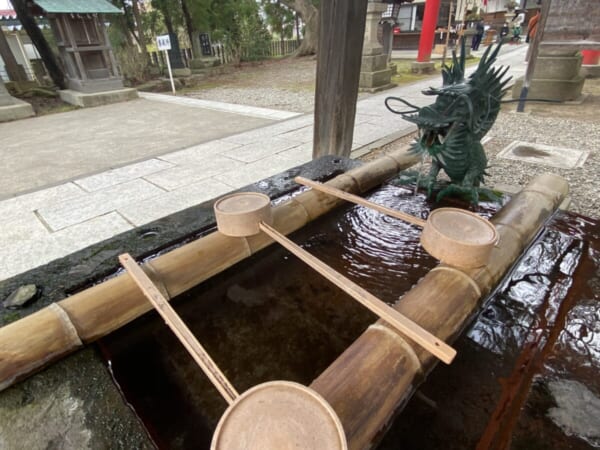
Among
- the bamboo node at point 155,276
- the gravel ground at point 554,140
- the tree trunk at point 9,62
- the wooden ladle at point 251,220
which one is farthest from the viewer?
the tree trunk at point 9,62

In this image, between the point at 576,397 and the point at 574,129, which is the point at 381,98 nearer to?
the point at 574,129

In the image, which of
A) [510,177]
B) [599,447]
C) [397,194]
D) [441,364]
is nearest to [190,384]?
[441,364]

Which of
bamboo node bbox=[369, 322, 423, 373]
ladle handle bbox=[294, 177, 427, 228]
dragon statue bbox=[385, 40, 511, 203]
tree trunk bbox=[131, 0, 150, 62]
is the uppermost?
tree trunk bbox=[131, 0, 150, 62]

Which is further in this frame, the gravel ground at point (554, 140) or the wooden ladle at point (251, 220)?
the gravel ground at point (554, 140)

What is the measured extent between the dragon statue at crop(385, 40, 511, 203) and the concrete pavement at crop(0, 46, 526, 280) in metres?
2.14

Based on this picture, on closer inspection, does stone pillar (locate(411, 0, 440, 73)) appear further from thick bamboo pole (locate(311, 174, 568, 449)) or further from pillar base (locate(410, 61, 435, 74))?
thick bamboo pole (locate(311, 174, 568, 449))

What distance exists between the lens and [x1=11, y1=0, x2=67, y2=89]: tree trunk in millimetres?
9172

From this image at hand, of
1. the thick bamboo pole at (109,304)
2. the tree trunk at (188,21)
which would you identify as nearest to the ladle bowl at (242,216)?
the thick bamboo pole at (109,304)

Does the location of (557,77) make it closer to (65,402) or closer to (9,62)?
(65,402)

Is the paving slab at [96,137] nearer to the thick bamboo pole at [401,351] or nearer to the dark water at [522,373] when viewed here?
the thick bamboo pole at [401,351]

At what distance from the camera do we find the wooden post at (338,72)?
288 cm

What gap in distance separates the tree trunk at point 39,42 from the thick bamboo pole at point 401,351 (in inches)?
486

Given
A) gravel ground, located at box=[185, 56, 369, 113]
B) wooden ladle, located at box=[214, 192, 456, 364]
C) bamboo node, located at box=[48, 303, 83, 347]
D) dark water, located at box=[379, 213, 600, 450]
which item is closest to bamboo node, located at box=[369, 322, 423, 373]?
wooden ladle, located at box=[214, 192, 456, 364]

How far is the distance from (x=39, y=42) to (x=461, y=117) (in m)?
12.4
